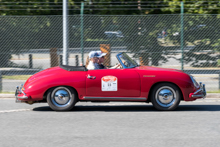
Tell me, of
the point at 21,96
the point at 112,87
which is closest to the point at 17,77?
the point at 21,96

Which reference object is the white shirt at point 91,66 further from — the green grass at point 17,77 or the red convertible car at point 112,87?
the green grass at point 17,77

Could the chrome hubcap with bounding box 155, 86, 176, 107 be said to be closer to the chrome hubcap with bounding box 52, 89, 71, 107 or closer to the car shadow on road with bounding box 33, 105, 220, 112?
the car shadow on road with bounding box 33, 105, 220, 112

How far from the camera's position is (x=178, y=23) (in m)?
12.8

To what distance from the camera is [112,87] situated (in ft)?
27.1

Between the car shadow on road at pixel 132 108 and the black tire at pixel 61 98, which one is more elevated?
the black tire at pixel 61 98

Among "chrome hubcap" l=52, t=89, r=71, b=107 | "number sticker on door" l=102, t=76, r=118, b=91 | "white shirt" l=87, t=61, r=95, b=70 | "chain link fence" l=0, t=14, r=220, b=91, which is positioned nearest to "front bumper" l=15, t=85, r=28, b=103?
"chrome hubcap" l=52, t=89, r=71, b=107

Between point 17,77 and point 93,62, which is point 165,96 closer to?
point 93,62

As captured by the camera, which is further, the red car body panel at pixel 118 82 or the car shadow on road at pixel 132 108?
the car shadow on road at pixel 132 108

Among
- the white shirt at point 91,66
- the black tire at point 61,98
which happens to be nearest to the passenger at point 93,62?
the white shirt at point 91,66

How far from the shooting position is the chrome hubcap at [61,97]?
27.3 feet
